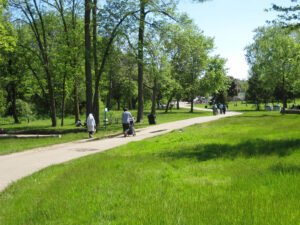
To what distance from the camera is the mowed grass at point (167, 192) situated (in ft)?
21.0

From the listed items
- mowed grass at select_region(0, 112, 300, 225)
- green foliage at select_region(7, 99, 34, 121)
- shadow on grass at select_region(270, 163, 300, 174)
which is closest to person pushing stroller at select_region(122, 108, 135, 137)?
mowed grass at select_region(0, 112, 300, 225)

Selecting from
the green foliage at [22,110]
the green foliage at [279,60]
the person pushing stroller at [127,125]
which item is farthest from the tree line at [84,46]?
the green foliage at [279,60]

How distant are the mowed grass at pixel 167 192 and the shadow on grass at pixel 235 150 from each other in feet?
0.26

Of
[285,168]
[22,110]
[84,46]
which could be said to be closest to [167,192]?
[285,168]

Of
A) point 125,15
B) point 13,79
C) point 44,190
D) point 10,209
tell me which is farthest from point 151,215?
point 13,79

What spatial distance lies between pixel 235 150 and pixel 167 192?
6.39 meters

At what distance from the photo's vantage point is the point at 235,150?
1408cm

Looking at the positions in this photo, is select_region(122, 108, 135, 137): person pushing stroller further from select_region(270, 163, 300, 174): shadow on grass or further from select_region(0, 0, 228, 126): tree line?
select_region(270, 163, 300, 174): shadow on grass

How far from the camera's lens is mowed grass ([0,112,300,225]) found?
21.0 ft

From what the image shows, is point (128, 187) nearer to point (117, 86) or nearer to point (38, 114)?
point (38, 114)

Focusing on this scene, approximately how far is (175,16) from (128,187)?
26231mm

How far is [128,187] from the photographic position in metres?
8.81

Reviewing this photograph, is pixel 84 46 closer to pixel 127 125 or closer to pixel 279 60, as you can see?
pixel 127 125

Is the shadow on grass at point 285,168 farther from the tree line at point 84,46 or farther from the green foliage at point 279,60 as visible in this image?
the green foliage at point 279,60
